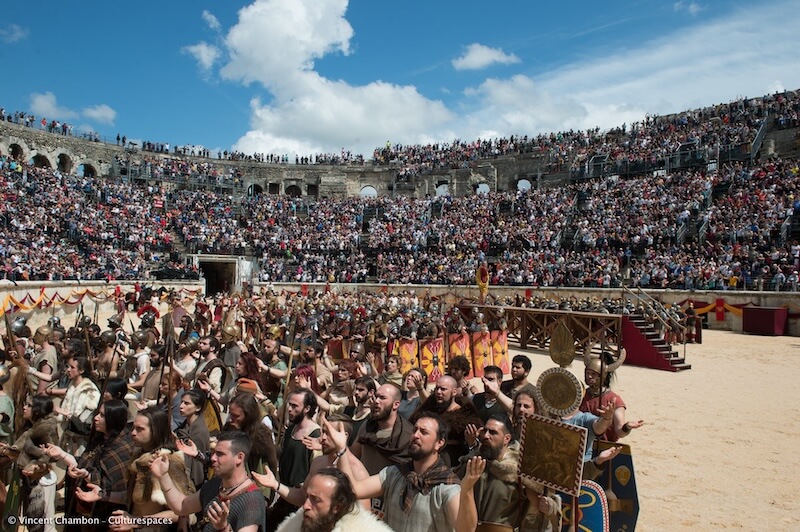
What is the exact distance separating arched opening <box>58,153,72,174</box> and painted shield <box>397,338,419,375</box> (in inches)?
1563

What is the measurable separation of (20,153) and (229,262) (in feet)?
55.3

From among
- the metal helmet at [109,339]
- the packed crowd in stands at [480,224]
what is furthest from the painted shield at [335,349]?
the packed crowd in stands at [480,224]

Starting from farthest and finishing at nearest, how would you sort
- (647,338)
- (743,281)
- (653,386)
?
1. (743,281)
2. (647,338)
3. (653,386)

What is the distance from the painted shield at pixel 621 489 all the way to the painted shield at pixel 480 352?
356 inches

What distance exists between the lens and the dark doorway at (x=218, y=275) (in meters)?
37.0

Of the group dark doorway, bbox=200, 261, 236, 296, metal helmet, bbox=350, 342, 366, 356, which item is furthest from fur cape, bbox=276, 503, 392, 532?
dark doorway, bbox=200, 261, 236, 296

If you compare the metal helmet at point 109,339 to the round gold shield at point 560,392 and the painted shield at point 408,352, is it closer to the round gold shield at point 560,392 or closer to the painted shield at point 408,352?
the painted shield at point 408,352

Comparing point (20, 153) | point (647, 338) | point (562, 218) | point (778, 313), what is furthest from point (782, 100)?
point (20, 153)

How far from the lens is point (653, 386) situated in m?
12.4

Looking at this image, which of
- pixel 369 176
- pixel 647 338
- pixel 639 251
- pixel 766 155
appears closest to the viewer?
pixel 647 338

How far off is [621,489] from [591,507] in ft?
1.15

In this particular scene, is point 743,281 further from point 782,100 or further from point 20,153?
point 20,153

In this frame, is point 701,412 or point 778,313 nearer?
point 701,412

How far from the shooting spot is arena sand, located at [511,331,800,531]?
581 centimetres
